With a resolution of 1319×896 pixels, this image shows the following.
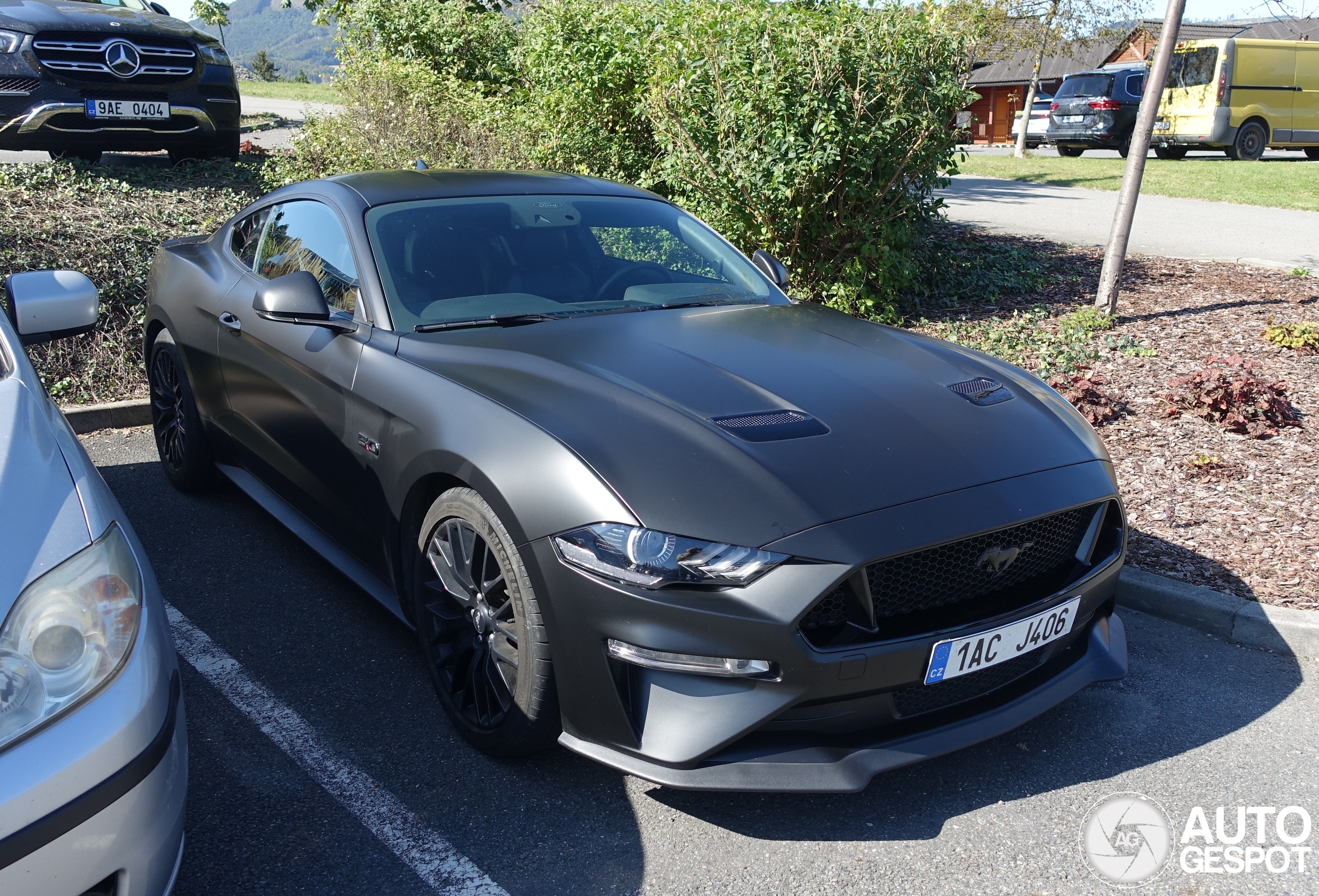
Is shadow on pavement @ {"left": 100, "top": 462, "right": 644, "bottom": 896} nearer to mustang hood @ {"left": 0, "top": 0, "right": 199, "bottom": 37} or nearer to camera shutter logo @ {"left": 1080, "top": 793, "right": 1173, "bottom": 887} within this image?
camera shutter logo @ {"left": 1080, "top": 793, "right": 1173, "bottom": 887}

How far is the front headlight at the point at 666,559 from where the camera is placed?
2402 millimetres

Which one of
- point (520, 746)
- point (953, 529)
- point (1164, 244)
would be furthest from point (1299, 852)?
point (1164, 244)

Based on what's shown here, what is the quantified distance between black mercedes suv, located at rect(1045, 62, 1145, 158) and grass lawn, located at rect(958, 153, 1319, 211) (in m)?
0.49

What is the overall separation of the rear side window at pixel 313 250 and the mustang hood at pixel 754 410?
0.55 meters

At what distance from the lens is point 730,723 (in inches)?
95.2

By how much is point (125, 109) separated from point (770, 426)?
7.89 meters

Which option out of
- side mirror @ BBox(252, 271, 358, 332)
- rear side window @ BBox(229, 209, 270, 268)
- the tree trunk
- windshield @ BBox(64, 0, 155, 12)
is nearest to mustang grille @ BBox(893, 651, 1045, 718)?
side mirror @ BBox(252, 271, 358, 332)

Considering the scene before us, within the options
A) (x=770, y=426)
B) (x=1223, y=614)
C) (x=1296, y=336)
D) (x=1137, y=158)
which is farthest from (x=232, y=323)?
(x=1296, y=336)

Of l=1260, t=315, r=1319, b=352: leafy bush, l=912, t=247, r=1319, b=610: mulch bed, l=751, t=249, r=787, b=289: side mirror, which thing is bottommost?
l=912, t=247, r=1319, b=610: mulch bed

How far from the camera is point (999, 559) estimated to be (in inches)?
105

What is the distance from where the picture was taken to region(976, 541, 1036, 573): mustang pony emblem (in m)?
2.64

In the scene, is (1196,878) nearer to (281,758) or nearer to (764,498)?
(764,498)

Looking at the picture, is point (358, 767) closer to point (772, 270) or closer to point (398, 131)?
point (772, 270)

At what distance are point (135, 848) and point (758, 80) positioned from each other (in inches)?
240
